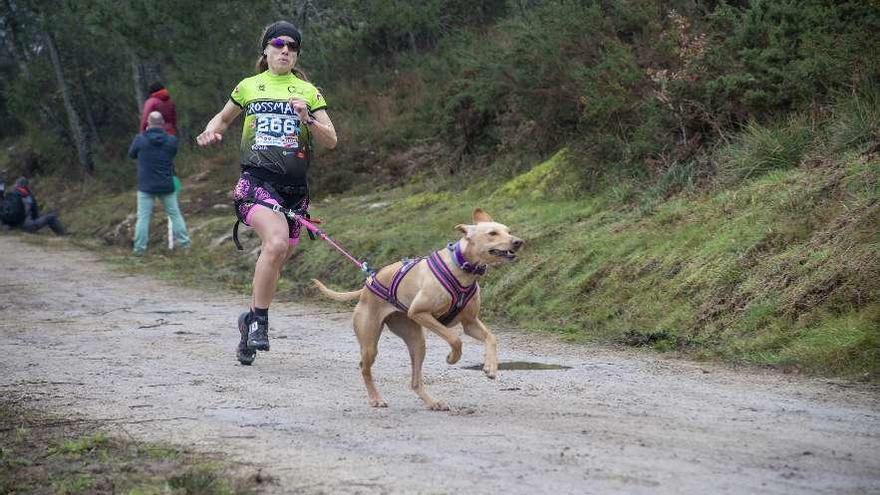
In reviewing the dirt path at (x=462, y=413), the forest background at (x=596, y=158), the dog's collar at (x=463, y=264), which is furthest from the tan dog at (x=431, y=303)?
the forest background at (x=596, y=158)

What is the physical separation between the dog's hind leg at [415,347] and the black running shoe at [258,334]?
5.22ft

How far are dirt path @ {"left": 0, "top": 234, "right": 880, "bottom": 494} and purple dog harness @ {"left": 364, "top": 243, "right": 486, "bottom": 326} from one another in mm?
597

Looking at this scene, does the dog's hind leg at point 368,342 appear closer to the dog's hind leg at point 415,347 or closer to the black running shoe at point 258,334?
the dog's hind leg at point 415,347

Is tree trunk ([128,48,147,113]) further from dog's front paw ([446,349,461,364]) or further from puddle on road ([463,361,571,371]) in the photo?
dog's front paw ([446,349,461,364])

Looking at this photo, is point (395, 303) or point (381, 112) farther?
point (381, 112)

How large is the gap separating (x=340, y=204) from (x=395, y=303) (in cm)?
1113

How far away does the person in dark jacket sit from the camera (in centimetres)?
1767

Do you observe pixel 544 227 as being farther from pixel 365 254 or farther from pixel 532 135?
pixel 532 135

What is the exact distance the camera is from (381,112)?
2147 centimetres

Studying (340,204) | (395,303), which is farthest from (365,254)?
(395,303)

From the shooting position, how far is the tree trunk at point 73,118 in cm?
2744

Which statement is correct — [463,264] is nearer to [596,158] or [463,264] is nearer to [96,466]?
[96,466]

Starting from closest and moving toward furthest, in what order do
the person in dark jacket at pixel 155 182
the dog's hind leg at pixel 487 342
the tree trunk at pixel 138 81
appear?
the dog's hind leg at pixel 487 342 → the person in dark jacket at pixel 155 182 → the tree trunk at pixel 138 81

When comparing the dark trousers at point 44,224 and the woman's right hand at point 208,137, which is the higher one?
the woman's right hand at point 208,137
